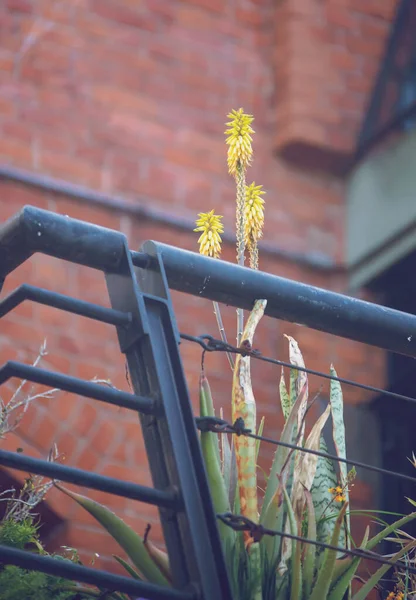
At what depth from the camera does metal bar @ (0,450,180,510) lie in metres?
1.10

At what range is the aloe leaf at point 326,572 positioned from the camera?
1506 mm

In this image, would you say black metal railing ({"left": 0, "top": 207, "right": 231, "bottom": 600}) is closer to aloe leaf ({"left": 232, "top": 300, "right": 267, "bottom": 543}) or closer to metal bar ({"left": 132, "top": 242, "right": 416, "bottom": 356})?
metal bar ({"left": 132, "top": 242, "right": 416, "bottom": 356})

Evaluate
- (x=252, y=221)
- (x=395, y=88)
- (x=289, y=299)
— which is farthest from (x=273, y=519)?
(x=395, y=88)

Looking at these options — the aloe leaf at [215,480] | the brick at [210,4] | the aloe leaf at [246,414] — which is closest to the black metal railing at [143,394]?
the aloe leaf at [246,414]

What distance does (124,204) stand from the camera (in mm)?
4160

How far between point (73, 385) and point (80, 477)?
116 mm

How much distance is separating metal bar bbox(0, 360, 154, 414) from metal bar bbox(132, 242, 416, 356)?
21 centimetres

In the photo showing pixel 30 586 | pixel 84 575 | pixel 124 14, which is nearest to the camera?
pixel 84 575

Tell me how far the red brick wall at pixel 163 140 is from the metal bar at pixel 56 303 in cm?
248

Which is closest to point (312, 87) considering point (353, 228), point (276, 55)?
point (276, 55)

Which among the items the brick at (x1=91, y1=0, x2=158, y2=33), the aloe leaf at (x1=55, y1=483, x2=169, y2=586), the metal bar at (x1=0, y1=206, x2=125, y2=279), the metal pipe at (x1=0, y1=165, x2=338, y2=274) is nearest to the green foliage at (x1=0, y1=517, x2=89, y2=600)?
the aloe leaf at (x1=55, y1=483, x2=169, y2=586)

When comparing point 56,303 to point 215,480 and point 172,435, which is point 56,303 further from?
point 215,480

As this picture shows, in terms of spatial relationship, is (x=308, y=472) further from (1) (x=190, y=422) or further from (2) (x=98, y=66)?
(2) (x=98, y=66)

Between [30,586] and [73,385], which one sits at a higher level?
[73,385]
